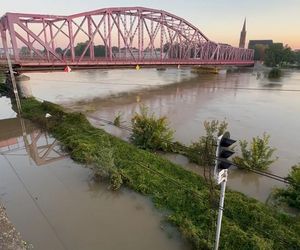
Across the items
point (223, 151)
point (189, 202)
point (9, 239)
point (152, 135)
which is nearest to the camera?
point (223, 151)

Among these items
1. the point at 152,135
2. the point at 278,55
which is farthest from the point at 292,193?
the point at 278,55

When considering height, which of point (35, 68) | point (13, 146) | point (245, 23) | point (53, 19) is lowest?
point (13, 146)

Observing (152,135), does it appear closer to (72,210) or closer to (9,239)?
(72,210)

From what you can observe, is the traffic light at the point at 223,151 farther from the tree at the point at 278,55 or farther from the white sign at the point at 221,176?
the tree at the point at 278,55

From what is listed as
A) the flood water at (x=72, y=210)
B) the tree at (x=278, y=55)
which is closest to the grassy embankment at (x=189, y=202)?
the flood water at (x=72, y=210)

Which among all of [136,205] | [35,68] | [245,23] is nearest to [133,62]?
[35,68]

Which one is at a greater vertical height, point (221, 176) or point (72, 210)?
point (221, 176)

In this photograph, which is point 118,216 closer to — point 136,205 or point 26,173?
point 136,205
